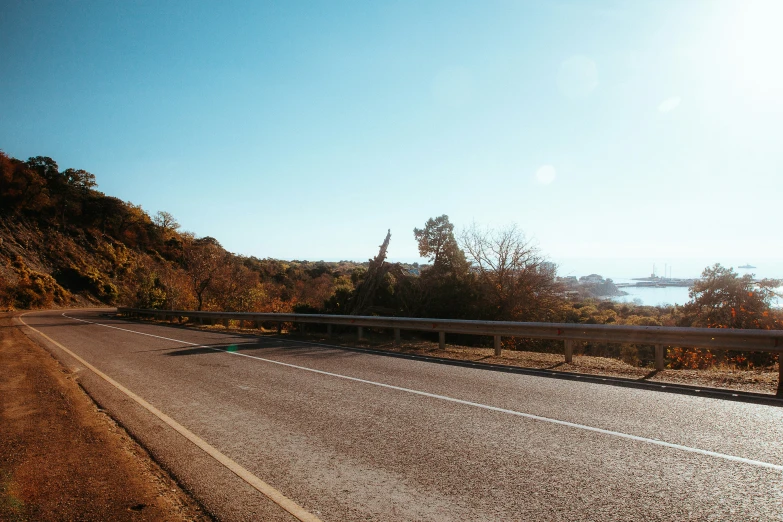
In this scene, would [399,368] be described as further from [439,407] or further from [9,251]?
[9,251]

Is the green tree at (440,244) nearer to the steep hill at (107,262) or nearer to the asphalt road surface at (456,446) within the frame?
the steep hill at (107,262)

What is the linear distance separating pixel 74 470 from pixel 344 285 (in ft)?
72.4

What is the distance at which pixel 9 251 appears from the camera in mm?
52312

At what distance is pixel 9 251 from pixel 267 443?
6372 centimetres

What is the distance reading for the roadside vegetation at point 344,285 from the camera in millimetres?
21094

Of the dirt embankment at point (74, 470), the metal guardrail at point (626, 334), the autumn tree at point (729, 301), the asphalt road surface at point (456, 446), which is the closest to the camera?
the dirt embankment at point (74, 470)

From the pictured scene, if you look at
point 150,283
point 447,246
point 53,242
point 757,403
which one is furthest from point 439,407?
point 53,242

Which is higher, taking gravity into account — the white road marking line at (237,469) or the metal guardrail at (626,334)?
the metal guardrail at (626,334)

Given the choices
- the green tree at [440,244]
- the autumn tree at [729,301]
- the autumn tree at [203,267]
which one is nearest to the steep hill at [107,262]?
the autumn tree at [203,267]

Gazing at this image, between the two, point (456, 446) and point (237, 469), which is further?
point (456, 446)

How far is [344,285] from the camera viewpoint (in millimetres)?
26062

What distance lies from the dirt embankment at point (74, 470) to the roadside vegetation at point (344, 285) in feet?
38.7

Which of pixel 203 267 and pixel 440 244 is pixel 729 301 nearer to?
pixel 440 244

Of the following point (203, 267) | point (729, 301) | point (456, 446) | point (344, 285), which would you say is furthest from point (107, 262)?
point (456, 446)
